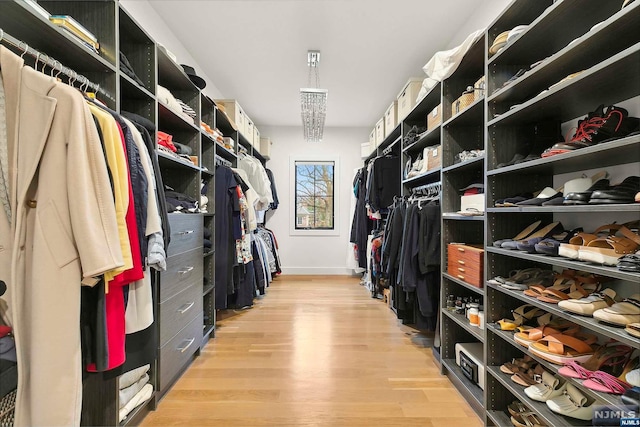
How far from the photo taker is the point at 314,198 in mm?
5113

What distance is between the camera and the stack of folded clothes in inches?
55.4

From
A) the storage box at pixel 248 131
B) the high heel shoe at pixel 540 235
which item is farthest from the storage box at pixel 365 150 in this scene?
the high heel shoe at pixel 540 235

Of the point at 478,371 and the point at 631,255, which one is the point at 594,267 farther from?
the point at 478,371

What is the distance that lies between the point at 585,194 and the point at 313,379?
5.92 feet

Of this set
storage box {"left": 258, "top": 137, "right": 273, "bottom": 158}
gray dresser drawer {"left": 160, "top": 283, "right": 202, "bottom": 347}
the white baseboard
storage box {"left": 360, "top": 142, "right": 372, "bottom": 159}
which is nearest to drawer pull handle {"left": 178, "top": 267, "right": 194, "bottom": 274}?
gray dresser drawer {"left": 160, "top": 283, "right": 202, "bottom": 347}

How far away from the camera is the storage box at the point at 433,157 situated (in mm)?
2167

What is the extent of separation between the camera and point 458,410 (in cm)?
163

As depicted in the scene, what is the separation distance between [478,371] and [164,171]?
8.48ft

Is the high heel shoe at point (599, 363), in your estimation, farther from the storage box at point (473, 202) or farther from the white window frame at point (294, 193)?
the white window frame at point (294, 193)

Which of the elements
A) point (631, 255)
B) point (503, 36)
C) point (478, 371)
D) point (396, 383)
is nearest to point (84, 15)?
point (503, 36)

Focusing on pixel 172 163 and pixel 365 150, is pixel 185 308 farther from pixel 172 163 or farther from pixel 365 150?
pixel 365 150

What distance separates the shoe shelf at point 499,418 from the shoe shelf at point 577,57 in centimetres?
163

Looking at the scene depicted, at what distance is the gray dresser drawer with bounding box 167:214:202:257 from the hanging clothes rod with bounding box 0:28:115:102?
2.38 ft

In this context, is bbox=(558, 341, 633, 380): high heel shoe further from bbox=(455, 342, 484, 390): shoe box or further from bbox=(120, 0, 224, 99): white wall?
bbox=(120, 0, 224, 99): white wall
